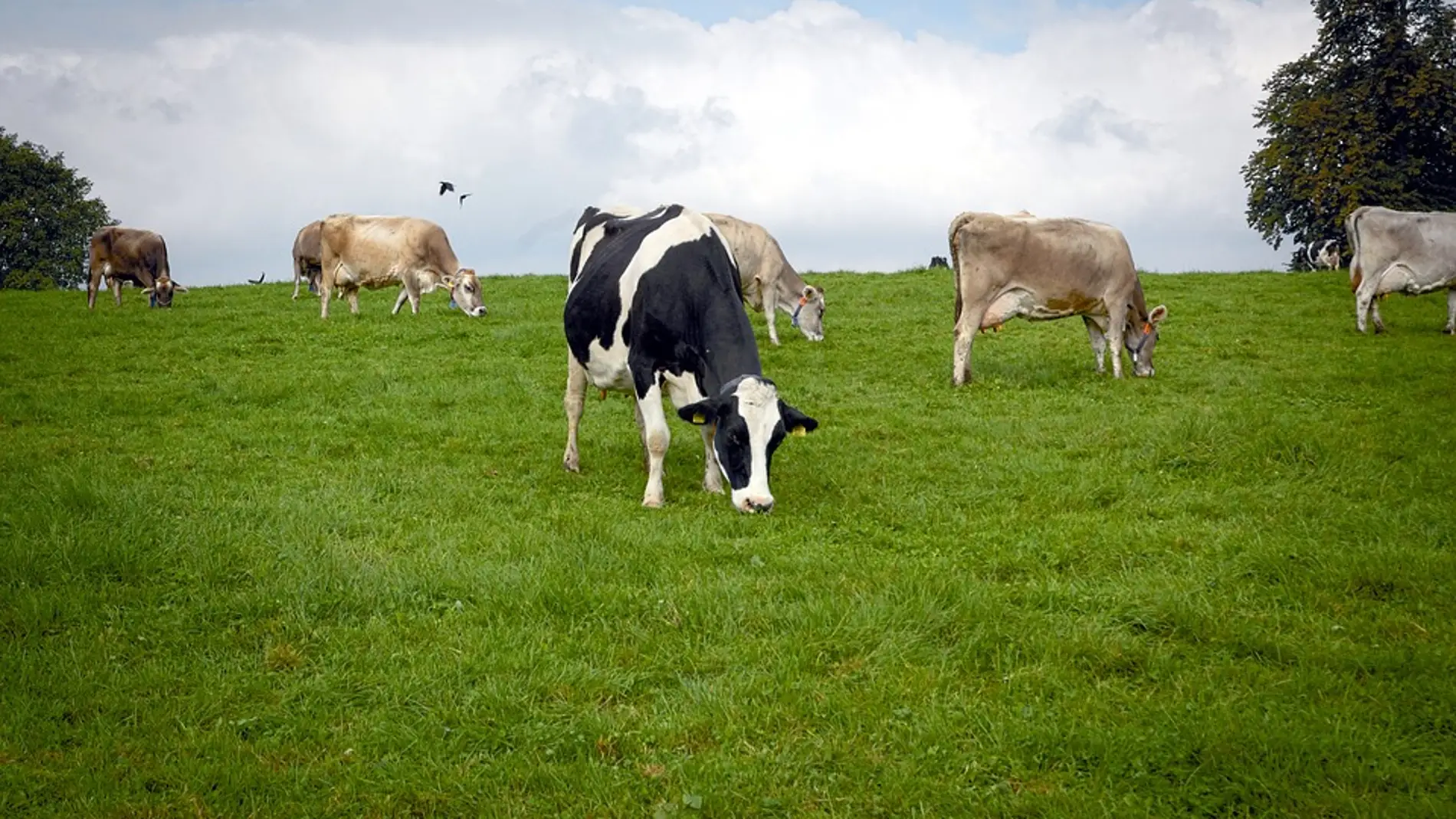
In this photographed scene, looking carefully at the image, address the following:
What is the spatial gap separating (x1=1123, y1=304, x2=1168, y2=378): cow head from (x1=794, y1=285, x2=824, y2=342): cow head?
613 cm

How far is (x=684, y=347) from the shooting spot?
32.7 ft

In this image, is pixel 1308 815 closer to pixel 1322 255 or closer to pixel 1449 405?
pixel 1449 405

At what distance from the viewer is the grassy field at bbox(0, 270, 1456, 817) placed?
16.3 ft

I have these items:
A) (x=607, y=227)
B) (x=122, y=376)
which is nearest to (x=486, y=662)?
(x=607, y=227)

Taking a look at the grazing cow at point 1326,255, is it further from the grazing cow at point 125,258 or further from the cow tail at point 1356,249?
the grazing cow at point 125,258

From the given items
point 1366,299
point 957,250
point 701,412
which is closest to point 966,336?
point 957,250

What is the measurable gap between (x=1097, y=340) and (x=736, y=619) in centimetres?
1255

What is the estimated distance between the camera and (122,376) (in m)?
17.4

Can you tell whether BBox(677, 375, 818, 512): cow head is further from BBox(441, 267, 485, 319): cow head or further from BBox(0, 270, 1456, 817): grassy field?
BBox(441, 267, 485, 319): cow head

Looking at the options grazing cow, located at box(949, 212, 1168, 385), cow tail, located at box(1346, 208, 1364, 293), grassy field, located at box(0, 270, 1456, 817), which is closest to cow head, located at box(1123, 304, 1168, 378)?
grazing cow, located at box(949, 212, 1168, 385)

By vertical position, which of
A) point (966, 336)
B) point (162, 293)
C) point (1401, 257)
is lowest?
point (966, 336)

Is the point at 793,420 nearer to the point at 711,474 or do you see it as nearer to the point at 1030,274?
the point at 711,474

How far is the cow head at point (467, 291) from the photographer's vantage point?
83.5ft

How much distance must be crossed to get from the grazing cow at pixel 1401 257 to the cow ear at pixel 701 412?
16.6 metres
